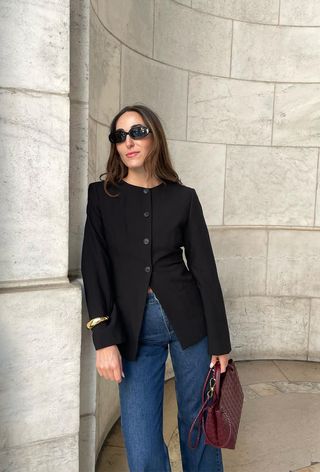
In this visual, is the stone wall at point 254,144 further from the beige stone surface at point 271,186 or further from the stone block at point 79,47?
the stone block at point 79,47

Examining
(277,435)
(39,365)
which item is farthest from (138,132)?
(277,435)

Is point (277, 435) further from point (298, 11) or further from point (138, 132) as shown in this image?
point (298, 11)

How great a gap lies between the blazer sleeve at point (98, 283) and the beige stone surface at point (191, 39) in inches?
104

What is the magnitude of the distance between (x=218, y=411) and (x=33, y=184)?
1337 mm

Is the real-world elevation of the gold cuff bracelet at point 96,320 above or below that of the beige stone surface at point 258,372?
above

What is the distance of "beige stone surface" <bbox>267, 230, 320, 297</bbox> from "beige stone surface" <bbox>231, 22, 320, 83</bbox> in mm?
1693

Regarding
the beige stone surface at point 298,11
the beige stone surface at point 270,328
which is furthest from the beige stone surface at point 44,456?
the beige stone surface at point 298,11

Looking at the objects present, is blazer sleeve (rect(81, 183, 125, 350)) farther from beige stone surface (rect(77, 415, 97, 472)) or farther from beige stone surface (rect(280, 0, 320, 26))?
beige stone surface (rect(280, 0, 320, 26))

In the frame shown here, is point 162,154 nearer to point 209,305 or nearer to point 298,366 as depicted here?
point 209,305

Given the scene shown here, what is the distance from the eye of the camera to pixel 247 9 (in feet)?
15.0

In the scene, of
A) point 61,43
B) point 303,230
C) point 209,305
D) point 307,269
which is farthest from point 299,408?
point 61,43

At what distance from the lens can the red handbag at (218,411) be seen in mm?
2057

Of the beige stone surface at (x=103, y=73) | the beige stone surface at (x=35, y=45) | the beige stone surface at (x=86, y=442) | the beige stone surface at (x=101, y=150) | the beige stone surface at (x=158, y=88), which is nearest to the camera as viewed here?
the beige stone surface at (x=35, y=45)

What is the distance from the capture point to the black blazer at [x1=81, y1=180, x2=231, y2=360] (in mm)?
1934
